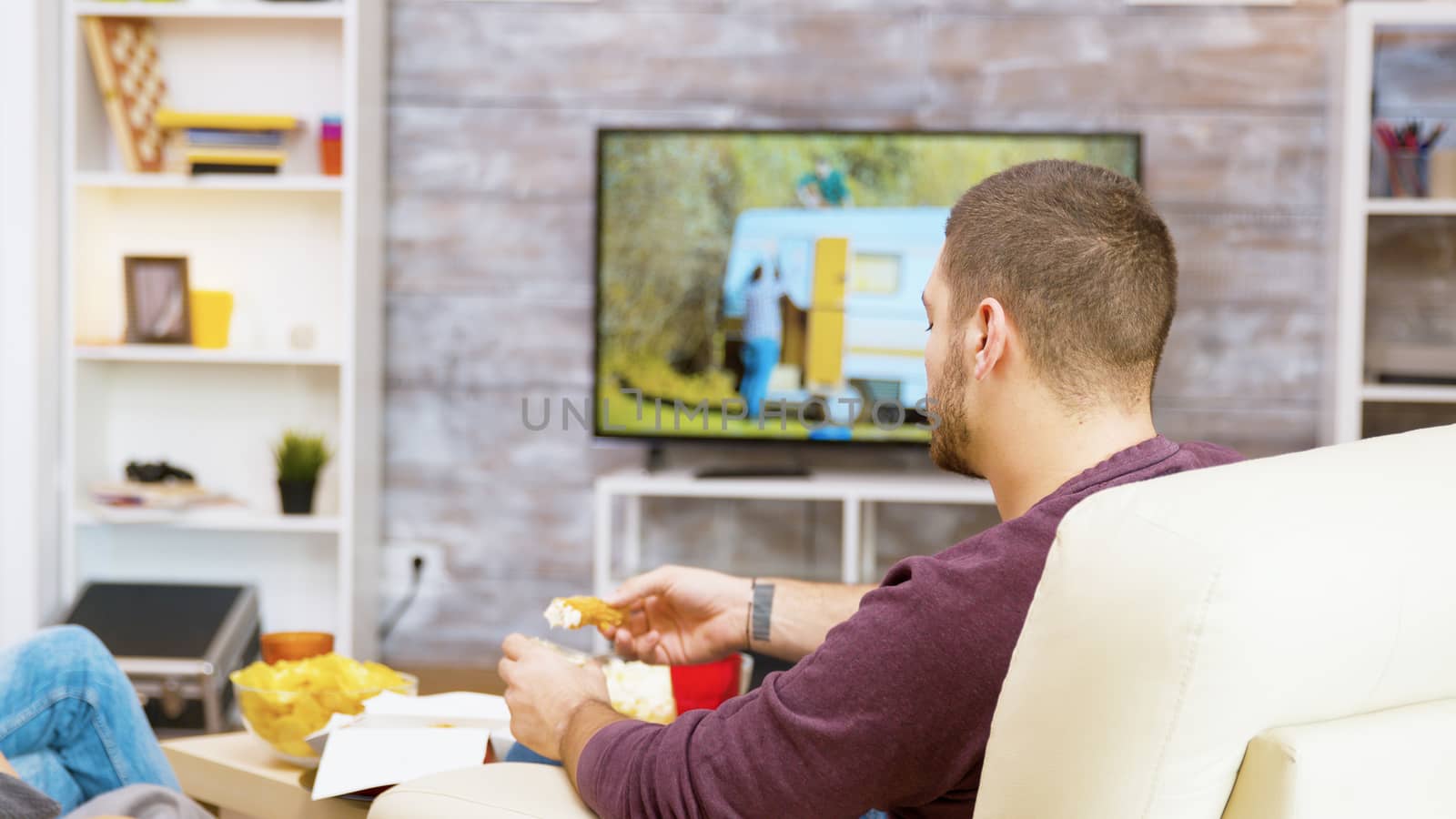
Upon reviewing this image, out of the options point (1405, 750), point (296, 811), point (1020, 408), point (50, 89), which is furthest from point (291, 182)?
point (1405, 750)

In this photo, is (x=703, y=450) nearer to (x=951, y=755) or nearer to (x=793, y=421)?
(x=793, y=421)

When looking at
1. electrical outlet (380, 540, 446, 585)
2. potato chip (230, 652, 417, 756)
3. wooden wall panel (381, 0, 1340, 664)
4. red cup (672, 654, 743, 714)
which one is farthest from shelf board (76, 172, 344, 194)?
red cup (672, 654, 743, 714)

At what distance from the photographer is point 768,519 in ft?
11.7

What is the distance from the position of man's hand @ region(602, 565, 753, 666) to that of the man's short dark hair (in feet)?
1.99

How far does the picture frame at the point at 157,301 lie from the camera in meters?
3.30

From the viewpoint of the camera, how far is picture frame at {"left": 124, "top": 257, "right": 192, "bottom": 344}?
3.30 metres

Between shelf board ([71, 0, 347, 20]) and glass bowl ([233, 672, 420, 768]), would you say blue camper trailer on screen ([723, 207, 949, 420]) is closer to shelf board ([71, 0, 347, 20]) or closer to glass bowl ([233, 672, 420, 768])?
shelf board ([71, 0, 347, 20])

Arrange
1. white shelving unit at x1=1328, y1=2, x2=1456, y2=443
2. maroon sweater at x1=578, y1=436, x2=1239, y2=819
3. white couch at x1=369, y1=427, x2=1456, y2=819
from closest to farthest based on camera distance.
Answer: white couch at x1=369, y1=427, x2=1456, y2=819 < maroon sweater at x1=578, y1=436, x2=1239, y2=819 < white shelving unit at x1=1328, y1=2, x2=1456, y2=443

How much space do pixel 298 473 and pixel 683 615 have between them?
78.8 inches

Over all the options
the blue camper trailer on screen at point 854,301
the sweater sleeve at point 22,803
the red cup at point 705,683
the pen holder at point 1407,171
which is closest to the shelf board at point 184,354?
the blue camper trailer on screen at point 854,301

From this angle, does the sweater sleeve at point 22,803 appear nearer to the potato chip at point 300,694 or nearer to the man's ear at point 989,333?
the potato chip at point 300,694

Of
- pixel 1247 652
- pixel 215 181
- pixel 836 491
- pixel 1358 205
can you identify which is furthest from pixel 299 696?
pixel 1358 205

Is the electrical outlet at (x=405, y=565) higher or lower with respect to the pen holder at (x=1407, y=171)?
lower

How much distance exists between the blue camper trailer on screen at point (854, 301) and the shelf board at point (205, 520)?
1.22 metres
